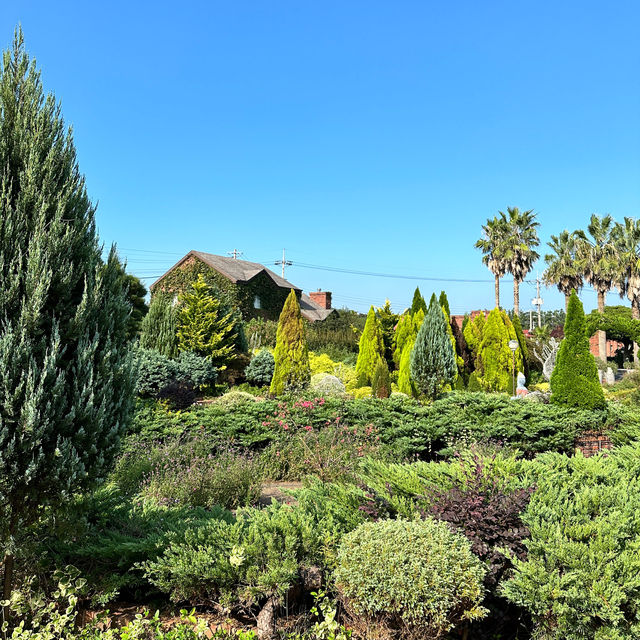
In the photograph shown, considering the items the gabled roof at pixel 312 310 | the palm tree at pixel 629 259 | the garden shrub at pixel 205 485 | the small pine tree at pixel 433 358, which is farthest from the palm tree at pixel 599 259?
the garden shrub at pixel 205 485

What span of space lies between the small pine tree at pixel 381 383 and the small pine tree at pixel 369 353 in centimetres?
164

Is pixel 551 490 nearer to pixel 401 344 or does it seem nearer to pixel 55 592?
pixel 55 592

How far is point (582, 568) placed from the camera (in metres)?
3.15

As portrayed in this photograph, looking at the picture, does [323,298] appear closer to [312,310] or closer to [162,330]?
[312,310]

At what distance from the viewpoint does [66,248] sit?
3375 millimetres

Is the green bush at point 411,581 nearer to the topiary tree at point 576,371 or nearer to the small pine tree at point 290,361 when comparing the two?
the topiary tree at point 576,371

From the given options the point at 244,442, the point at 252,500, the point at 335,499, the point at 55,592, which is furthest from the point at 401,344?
the point at 55,592

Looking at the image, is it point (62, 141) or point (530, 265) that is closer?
point (62, 141)

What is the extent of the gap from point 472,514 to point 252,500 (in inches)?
133

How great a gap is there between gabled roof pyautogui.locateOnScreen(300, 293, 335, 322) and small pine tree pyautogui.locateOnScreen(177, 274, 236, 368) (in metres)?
15.8

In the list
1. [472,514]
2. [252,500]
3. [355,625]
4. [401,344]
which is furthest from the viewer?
[401,344]

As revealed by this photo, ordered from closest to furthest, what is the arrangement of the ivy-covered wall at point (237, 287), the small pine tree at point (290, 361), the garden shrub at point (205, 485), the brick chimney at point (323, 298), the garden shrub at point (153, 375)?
the garden shrub at point (205, 485)
the garden shrub at point (153, 375)
the small pine tree at point (290, 361)
the ivy-covered wall at point (237, 287)
the brick chimney at point (323, 298)

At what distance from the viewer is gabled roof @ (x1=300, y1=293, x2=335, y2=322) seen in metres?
35.5

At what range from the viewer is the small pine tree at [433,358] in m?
14.9
